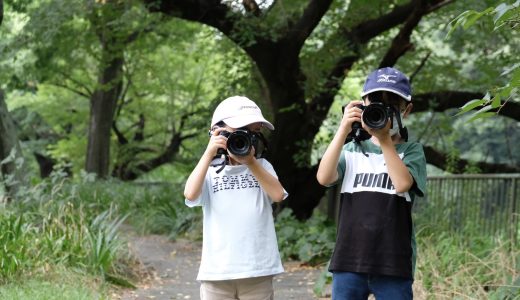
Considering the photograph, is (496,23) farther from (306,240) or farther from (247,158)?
(306,240)

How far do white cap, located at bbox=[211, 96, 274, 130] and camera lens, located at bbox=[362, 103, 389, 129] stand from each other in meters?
0.60

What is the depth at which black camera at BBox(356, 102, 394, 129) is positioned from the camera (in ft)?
10.6

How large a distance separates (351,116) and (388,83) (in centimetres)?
20

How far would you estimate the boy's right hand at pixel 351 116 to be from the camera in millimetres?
3320

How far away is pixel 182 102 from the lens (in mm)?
26781

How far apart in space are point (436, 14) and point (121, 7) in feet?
16.1

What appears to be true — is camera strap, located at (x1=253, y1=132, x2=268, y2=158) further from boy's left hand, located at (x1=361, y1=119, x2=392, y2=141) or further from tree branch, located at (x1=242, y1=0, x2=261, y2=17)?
tree branch, located at (x1=242, y1=0, x2=261, y2=17)

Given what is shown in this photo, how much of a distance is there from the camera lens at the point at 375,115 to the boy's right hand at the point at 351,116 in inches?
2.2

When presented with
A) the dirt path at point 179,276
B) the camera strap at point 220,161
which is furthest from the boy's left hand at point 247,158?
the dirt path at point 179,276

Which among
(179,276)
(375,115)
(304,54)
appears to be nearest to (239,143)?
(375,115)

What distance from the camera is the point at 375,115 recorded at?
327cm

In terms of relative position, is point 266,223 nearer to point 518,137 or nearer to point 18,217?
point 18,217

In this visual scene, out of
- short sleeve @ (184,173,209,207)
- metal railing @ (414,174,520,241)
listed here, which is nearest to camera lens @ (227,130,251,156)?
short sleeve @ (184,173,209,207)

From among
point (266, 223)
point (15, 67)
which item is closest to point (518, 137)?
point (15, 67)
